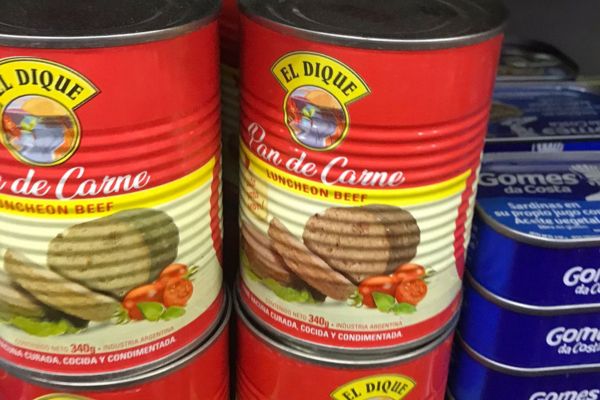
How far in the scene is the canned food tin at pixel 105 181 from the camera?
2.92ft

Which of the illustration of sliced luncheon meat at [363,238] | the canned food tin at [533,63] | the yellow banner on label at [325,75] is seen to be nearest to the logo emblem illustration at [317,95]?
the yellow banner on label at [325,75]

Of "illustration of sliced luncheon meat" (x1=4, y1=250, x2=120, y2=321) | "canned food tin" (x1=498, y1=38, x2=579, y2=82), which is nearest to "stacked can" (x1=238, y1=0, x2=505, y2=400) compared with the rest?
"illustration of sliced luncheon meat" (x1=4, y1=250, x2=120, y2=321)

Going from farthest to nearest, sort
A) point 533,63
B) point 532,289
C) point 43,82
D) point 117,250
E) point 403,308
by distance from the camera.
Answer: point 533,63 < point 532,289 < point 403,308 < point 117,250 < point 43,82

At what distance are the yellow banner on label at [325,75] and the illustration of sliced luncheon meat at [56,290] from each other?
0.38 m

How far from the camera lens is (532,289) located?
1.22 m

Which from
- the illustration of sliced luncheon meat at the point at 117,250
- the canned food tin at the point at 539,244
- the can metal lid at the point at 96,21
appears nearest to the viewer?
the can metal lid at the point at 96,21

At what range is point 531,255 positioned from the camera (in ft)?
3.92

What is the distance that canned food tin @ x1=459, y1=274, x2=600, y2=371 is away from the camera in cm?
125

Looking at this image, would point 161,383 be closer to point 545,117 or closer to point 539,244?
point 539,244

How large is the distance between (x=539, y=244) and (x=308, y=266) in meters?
0.37

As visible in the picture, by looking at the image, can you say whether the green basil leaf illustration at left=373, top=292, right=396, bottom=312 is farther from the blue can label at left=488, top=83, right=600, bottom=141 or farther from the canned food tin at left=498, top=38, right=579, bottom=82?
the canned food tin at left=498, top=38, right=579, bottom=82

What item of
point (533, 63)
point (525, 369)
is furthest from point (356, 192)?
point (533, 63)

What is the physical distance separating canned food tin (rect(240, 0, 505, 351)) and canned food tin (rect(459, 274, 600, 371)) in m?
0.14

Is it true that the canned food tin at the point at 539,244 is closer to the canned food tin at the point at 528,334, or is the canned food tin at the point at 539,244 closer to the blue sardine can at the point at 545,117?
the canned food tin at the point at 528,334
